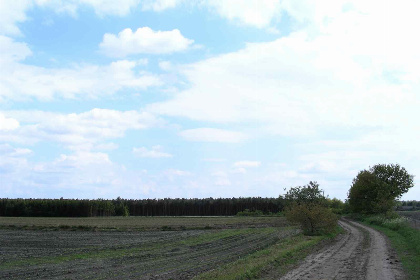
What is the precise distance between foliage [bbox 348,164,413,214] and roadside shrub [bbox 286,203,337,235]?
98.2 ft

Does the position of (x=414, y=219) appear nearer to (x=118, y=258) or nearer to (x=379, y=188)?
(x=379, y=188)

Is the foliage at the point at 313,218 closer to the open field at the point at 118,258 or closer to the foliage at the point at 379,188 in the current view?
the open field at the point at 118,258

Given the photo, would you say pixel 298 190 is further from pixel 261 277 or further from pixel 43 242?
pixel 261 277

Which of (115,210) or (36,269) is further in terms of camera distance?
(115,210)

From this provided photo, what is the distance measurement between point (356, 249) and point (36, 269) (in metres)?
16.9

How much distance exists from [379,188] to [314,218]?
120ft

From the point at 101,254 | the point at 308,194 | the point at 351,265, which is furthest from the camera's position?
the point at 308,194

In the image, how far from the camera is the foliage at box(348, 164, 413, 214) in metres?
66.7

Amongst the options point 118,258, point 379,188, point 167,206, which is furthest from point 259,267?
point 167,206

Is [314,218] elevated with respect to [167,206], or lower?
lower

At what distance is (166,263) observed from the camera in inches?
828

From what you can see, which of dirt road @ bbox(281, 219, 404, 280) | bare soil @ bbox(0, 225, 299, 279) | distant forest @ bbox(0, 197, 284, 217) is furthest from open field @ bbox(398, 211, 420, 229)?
distant forest @ bbox(0, 197, 284, 217)

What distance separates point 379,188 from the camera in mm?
68938

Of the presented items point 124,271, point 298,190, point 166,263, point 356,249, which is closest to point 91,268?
point 124,271
